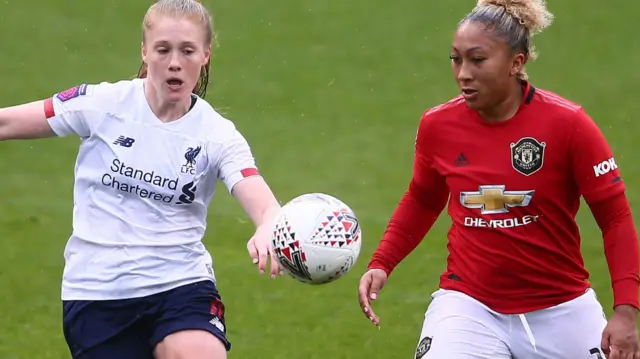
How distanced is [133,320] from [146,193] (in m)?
0.57

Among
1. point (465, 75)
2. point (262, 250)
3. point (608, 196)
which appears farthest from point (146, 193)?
point (608, 196)

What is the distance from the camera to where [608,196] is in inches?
208

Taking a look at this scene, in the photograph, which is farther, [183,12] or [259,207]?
[183,12]

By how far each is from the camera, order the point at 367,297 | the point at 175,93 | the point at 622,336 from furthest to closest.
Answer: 1. the point at 367,297
2. the point at 175,93
3. the point at 622,336

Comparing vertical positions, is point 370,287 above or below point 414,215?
below

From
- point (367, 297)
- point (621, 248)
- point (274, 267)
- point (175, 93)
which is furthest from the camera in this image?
point (367, 297)

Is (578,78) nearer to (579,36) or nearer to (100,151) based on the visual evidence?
(579,36)

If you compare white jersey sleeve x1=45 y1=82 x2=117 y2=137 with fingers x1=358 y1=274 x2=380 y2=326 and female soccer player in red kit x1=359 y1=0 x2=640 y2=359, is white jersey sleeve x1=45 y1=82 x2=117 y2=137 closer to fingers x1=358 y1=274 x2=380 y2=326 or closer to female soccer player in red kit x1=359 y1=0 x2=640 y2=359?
fingers x1=358 y1=274 x2=380 y2=326

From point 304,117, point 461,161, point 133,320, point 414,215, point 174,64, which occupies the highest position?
point 174,64

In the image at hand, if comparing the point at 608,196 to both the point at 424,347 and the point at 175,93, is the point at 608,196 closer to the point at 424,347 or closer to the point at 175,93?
the point at 424,347

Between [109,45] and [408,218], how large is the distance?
38.6ft

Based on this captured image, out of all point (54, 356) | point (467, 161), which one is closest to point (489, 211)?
point (467, 161)

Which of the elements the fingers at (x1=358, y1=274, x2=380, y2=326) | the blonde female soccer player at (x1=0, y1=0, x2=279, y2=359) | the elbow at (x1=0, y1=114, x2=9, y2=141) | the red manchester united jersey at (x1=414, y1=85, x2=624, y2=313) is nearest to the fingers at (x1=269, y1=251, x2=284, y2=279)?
the blonde female soccer player at (x1=0, y1=0, x2=279, y2=359)

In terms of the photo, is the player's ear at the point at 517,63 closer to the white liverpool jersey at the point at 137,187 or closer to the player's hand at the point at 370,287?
the player's hand at the point at 370,287
